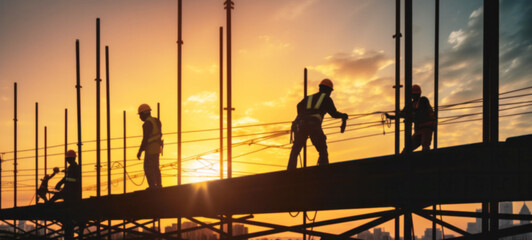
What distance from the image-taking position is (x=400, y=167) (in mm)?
5645

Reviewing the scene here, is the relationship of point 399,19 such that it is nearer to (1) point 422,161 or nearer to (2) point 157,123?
(2) point 157,123

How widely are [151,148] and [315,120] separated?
3836 mm

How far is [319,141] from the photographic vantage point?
30.4 ft

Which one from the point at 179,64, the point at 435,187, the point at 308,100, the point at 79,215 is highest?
the point at 179,64

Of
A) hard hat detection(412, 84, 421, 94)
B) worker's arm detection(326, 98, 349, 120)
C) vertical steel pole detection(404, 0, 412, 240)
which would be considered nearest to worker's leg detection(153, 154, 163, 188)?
worker's arm detection(326, 98, 349, 120)

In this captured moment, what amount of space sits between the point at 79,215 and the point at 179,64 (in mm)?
4332

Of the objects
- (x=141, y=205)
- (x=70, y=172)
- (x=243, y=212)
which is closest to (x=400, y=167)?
(x=243, y=212)

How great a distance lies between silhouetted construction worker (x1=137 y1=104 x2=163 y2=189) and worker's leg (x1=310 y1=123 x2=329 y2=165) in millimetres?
3673

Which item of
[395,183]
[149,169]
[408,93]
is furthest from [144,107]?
[395,183]

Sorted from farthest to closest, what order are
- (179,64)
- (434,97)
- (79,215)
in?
(179,64) < (434,97) < (79,215)

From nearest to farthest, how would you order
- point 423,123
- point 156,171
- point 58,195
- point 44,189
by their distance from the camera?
point 423,123
point 156,171
point 58,195
point 44,189

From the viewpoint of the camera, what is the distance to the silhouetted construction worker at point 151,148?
1106 cm

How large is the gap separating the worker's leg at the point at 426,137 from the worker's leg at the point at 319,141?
268cm

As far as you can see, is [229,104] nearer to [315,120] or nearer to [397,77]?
[315,120]
